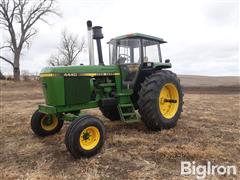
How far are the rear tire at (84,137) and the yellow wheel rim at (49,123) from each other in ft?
5.95

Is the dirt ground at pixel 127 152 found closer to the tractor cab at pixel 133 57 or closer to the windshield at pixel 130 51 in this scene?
the tractor cab at pixel 133 57

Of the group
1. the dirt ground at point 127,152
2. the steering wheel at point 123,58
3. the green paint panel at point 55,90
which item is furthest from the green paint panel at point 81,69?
the dirt ground at point 127,152

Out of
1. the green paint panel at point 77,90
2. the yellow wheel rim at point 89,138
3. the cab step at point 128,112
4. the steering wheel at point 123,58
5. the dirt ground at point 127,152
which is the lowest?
the dirt ground at point 127,152

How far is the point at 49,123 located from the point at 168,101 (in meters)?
2.88

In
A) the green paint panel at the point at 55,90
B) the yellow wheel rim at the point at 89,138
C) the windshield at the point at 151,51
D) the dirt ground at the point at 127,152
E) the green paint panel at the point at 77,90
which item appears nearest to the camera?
the dirt ground at the point at 127,152

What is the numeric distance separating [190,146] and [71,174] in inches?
91.0

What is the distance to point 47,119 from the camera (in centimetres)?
668

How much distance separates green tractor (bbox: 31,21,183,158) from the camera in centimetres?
526

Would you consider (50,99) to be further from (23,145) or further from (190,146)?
(190,146)

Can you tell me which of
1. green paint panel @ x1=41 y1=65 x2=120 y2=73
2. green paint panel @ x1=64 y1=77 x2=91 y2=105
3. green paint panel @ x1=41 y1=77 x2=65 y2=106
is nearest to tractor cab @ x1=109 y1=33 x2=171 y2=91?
green paint panel @ x1=41 y1=65 x2=120 y2=73

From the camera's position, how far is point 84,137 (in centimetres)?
511

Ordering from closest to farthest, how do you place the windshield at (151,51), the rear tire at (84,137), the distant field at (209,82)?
the rear tire at (84,137) < the windshield at (151,51) < the distant field at (209,82)

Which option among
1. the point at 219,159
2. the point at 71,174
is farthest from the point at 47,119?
the point at 219,159

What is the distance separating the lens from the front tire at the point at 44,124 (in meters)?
6.54
